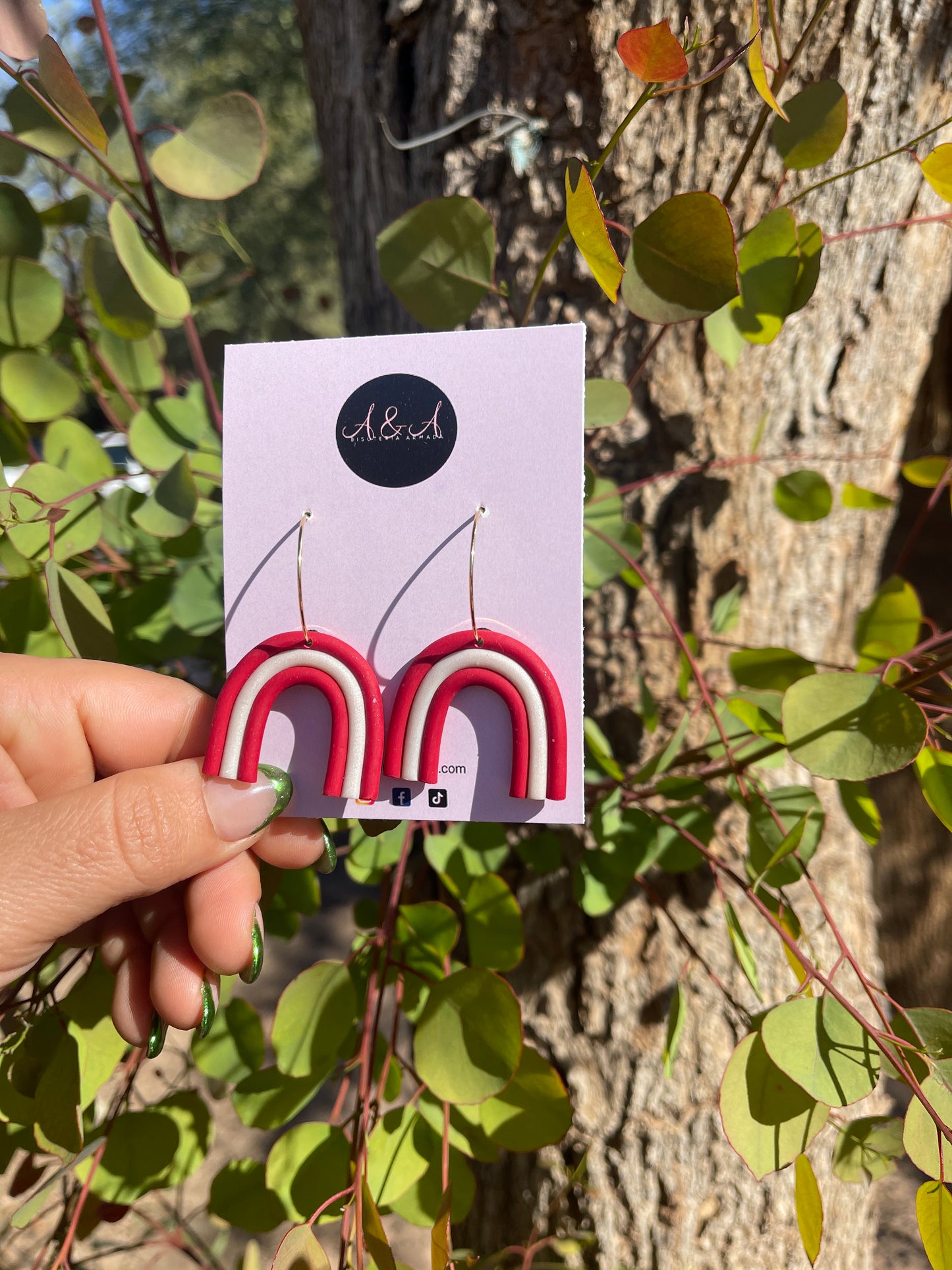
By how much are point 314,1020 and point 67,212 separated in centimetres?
64

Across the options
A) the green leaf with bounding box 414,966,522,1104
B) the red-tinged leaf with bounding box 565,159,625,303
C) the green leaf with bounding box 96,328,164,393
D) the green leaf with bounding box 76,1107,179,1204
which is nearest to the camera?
the red-tinged leaf with bounding box 565,159,625,303

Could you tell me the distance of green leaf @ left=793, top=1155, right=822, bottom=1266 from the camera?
40 cm

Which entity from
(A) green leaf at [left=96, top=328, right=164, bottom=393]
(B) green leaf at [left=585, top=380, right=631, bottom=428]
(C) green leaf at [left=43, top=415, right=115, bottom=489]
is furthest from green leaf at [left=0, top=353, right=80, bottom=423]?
(B) green leaf at [left=585, top=380, right=631, bottom=428]

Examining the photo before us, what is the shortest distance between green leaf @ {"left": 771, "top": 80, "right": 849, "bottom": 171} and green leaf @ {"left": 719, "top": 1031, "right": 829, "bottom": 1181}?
49 centimetres

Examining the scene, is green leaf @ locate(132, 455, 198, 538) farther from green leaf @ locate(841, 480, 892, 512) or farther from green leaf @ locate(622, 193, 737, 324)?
green leaf @ locate(841, 480, 892, 512)

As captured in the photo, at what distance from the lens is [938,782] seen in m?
0.41

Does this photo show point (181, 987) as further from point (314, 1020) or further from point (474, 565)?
point (474, 565)

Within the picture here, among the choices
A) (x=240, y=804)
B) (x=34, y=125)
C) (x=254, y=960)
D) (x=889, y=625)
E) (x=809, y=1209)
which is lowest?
(x=809, y=1209)

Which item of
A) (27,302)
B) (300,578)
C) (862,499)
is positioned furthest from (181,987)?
(862,499)

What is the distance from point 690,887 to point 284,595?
471 millimetres

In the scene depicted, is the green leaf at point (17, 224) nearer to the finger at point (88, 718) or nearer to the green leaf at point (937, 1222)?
the finger at point (88, 718)

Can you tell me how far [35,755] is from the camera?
0.49 metres

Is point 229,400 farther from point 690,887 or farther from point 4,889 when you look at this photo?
point 690,887

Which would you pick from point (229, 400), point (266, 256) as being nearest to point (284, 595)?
point (229, 400)
